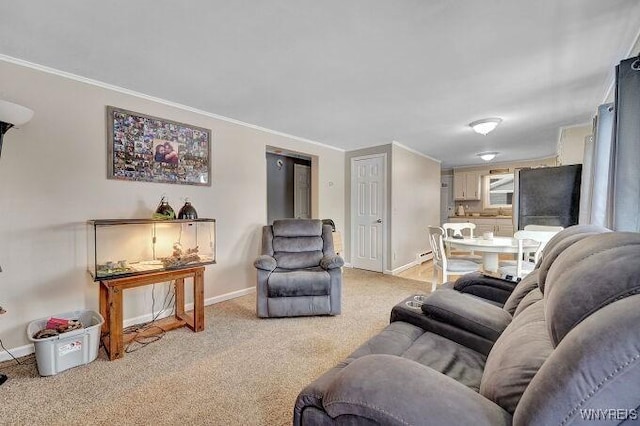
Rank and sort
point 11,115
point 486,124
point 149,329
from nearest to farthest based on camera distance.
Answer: point 11,115 → point 149,329 → point 486,124

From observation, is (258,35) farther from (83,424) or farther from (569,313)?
(83,424)

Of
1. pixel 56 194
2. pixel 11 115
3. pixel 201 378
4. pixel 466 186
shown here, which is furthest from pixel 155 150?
pixel 466 186

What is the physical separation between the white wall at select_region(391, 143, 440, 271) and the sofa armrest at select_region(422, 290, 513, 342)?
10.3 ft

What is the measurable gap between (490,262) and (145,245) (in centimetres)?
381

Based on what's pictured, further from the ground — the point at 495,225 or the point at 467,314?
the point at 495,225

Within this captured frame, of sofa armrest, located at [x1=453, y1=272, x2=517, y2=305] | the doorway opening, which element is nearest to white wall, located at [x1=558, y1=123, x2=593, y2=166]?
sofa armrest, located at [x1=453, y1=272, x2=517, y2=305]

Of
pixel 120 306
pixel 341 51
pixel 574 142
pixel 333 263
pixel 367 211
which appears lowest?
pixel 120 306

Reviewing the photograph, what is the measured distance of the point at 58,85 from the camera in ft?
7.43

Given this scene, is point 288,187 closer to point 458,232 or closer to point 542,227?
point 458,232

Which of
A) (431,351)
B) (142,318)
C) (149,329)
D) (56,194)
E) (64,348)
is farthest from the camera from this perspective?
(142,318)

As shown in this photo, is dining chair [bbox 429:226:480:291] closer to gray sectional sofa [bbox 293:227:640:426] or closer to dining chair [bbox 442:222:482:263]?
dining chair [bbox 442:222:482:263]

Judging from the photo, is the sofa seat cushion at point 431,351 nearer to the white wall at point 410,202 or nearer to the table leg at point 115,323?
the table leg at point 115,323

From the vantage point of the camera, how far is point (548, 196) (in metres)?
3.43

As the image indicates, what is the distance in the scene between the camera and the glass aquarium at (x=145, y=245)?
2.29 metres
